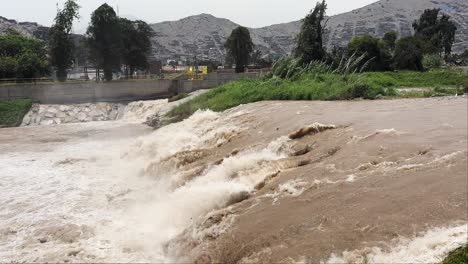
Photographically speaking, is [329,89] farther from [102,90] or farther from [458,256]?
[102,90]

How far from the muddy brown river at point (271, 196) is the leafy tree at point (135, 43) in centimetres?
3028

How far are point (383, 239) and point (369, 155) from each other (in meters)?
2.76

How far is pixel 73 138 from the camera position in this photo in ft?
73.2

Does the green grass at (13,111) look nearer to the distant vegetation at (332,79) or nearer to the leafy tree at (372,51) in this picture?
the distant vegetation at (332,79)

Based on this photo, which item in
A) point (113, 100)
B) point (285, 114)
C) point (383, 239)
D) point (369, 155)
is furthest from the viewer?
point (113, 100)

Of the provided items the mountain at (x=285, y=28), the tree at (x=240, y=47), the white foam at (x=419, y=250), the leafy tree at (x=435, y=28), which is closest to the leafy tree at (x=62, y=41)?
the tree at (x=240, y=47)

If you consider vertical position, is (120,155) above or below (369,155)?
below

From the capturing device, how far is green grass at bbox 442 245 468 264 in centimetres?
477

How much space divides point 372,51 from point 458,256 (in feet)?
101

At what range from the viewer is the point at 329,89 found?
60.5 feet

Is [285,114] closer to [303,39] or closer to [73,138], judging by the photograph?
[73,138]

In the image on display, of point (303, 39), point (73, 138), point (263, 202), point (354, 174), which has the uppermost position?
point (303, 39)

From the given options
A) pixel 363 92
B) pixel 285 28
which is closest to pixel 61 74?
pixel 363 92

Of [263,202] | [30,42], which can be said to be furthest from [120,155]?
[30,42]
